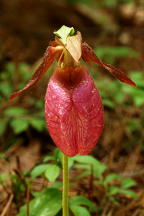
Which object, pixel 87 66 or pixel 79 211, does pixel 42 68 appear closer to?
pixel 79 211

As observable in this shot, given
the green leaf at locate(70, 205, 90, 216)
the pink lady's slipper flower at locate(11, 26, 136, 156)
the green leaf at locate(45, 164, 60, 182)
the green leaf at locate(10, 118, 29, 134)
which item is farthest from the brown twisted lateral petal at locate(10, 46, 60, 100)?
the green leaf at locate(10, 118, 29, 134)

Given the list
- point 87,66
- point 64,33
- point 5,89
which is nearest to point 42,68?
point 64,33

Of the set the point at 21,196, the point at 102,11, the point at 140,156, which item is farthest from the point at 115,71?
the point at 102,11

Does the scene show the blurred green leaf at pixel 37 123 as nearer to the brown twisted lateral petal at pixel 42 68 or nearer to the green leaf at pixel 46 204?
the green leaf at pixel 46 204

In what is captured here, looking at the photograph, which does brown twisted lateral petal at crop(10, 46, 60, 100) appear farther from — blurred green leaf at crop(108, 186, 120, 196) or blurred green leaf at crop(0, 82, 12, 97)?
blurred green leaf at crop(0, 82, 12, 97)

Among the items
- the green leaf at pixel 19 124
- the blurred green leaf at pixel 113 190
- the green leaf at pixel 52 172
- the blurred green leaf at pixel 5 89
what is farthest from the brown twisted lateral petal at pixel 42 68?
the blurred green leaf at pixel 5 89

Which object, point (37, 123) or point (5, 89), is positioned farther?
point (5, 89)
